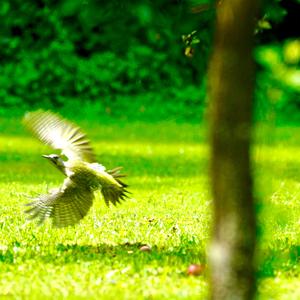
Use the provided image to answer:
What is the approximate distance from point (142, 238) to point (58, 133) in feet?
2.77

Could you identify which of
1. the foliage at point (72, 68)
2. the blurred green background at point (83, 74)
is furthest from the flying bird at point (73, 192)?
the foliage at point (72, 68)

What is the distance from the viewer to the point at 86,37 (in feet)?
66.0

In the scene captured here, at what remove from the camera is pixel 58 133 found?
242 inches

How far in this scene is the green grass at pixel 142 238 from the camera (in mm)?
4312

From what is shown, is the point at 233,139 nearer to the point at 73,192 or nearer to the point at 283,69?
the point at 283,69

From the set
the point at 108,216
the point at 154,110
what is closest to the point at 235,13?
the point at 108,216

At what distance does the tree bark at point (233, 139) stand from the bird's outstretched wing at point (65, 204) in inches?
105

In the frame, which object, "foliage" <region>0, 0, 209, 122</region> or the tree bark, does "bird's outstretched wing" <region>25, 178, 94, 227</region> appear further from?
"foliage" <region>0, 0, 209, 122</region>

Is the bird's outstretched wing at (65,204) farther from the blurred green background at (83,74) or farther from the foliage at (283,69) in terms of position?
the blurred green background at (83,74)

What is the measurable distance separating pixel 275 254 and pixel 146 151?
772 cm

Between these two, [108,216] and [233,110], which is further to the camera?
[108,216]

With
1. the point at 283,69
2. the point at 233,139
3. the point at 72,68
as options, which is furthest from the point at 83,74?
the point at 283,69

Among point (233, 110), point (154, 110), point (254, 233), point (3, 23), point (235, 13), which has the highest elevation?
point (3, 23)

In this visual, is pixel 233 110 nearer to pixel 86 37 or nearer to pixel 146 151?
pixel 146 151
